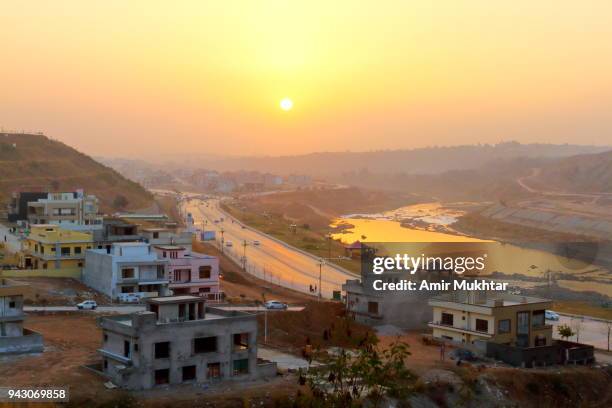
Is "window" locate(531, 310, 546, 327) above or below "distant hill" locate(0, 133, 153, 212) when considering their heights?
below

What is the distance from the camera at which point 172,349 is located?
58.9 ft

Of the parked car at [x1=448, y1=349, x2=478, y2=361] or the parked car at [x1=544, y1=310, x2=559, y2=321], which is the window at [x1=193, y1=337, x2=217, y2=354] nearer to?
the parked car at [x1=448, y1=349, x2=478, y2=361]

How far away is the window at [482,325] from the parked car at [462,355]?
0.99 meters

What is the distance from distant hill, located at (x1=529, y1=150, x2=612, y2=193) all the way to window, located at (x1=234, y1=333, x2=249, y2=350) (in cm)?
10118

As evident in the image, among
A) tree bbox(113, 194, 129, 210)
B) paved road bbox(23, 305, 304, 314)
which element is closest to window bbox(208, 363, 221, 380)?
paved road bbox(23, 305, 304, 314)

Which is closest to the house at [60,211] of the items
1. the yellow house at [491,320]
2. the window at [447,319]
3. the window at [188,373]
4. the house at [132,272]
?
the house at [132,272]

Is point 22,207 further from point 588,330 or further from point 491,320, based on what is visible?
point 588,330

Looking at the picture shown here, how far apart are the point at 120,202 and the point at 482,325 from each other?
49.8 metres

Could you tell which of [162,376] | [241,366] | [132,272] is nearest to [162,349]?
[162,376]

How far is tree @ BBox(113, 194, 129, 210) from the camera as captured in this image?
6831cm

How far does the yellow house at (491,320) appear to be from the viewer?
2381cm

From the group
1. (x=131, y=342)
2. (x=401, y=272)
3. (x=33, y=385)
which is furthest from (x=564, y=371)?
(x=33, y=385)

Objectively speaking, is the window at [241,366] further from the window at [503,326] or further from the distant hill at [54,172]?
the distant hill at [54,172]

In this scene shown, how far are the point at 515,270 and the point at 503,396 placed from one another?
3013cm
